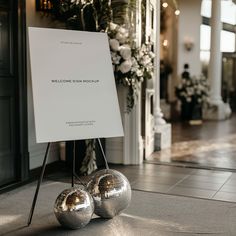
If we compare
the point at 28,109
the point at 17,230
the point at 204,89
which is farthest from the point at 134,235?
the point at 204,89

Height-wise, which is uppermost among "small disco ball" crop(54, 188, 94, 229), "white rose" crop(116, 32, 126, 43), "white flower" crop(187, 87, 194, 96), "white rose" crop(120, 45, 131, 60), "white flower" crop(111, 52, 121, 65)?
"white rose" crop(116, 32, 126, 43)

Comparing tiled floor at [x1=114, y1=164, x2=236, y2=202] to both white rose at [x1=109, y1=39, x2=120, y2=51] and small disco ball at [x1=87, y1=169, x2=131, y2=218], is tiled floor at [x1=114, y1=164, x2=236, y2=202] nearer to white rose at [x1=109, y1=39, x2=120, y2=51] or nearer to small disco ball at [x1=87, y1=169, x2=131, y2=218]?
small disco ball at [x1=87, y1=169, x2=131, y2=218]

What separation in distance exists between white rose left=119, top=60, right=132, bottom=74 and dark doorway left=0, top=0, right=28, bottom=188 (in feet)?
3.39

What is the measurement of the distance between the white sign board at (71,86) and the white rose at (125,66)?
112 centimetres

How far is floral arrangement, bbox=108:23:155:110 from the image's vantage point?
453 cm

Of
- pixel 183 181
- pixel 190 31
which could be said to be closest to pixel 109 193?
pixel 183 181

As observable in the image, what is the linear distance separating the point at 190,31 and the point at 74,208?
10042 millimetres

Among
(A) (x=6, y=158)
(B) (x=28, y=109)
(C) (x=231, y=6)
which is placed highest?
(C) (x=231, y=6)

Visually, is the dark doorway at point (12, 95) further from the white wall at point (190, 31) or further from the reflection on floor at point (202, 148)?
the white wall at point (190, 31)

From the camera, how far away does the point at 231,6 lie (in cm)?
1241

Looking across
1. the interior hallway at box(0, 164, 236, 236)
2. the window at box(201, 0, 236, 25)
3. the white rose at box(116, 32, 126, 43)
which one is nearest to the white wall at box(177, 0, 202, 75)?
the window at box(201, 0, 236, 25)

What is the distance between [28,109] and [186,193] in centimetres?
196

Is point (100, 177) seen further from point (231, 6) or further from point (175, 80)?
point (231, 6)

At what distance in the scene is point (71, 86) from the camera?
126 inches
